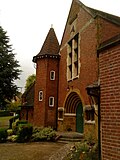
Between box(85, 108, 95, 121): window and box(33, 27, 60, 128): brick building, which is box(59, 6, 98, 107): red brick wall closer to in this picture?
box(85, 108, 95, 121): window

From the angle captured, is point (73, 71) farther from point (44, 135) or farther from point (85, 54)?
point (44, 135)

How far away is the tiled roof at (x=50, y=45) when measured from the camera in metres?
24.8

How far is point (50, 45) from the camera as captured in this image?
25.4 metres

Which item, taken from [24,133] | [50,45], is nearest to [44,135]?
[24,133]

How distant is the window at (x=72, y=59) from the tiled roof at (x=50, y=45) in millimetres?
2692

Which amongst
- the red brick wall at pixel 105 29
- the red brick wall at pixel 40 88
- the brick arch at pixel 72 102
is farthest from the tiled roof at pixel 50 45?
the red brick wall at pixel 105 29

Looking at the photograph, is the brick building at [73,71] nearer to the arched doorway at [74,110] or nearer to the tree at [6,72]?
the arched doorway at [74,110]

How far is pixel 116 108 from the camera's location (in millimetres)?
4863

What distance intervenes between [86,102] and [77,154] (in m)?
9.32

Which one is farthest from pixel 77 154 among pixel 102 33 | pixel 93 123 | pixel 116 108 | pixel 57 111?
pixel 57 111

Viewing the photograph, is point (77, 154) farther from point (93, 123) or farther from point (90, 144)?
point (93, 123)

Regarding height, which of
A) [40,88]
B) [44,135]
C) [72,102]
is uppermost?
[40,88]

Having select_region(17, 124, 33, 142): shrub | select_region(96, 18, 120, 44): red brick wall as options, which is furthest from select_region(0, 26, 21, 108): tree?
select_region(96, 18, 120, 44): red brick wall

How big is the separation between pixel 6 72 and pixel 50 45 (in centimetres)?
696
